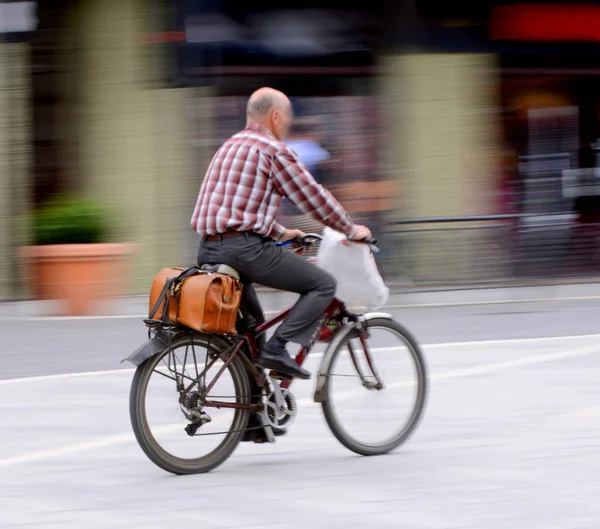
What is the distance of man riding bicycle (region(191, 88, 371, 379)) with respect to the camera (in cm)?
579

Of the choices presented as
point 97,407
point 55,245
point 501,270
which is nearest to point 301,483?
point 97,407

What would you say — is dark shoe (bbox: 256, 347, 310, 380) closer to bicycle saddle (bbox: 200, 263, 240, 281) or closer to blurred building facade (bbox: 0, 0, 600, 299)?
bicycle saddle (bbox: 200, 263, 240, 281)

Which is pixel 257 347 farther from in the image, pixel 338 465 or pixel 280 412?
pixel 338 465

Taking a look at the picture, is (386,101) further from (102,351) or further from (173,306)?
(173,306)

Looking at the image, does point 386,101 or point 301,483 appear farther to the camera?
point 386,101

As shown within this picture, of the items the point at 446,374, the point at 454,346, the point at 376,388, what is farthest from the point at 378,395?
the point at 454,346

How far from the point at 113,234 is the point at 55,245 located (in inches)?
36.8

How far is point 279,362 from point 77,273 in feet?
21.9

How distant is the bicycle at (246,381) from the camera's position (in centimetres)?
573

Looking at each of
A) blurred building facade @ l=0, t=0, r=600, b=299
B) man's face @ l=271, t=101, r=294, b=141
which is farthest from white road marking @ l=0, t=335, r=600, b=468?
blurred building facade @ l=0, t=0, r=600, b=299

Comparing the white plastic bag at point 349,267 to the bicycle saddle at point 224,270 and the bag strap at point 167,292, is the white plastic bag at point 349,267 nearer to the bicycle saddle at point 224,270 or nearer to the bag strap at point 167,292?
the bicycle saddle at point 224,270

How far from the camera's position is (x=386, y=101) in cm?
1447

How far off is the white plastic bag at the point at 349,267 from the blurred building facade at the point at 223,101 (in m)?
7.45

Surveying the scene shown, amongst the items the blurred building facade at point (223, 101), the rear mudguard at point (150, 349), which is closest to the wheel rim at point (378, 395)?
the rear mudguard at point (150, 349)
